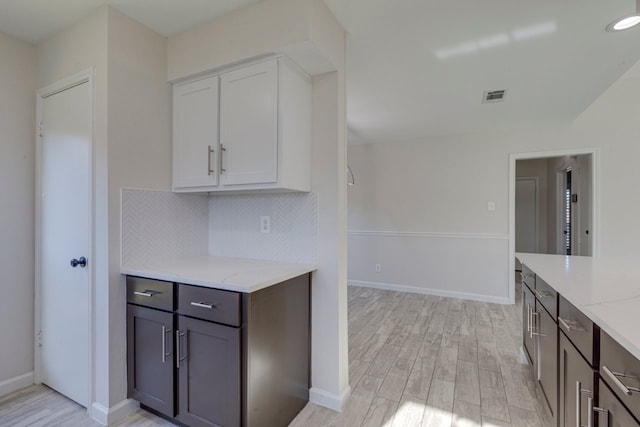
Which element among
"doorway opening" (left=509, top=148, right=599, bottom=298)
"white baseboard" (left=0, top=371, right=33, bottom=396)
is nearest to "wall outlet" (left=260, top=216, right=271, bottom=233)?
"white baseboard" (left=0, top=371, right=33, bottom=396)

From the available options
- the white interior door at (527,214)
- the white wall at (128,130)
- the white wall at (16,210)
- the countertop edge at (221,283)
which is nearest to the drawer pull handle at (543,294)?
the countertop edge at (221,283)

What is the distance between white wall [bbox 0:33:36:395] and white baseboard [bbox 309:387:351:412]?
1.98 m

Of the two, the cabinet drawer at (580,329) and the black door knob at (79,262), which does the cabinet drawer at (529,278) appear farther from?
the black door knob at (79,262)

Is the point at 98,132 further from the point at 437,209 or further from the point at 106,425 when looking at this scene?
the point at 437,209

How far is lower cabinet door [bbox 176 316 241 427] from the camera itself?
4.51 ft

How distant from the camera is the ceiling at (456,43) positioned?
5.56 feet

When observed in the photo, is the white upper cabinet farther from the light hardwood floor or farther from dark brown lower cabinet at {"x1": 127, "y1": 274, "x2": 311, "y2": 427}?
the light hardwood floor

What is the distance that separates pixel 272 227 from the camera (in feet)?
6.59

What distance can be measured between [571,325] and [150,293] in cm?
201

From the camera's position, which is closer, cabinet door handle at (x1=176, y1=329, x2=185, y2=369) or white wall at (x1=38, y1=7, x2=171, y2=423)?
cabinet door handle at (x1=176, y1=329, x2=185, y2=369)

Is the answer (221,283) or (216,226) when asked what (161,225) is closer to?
(216,226)

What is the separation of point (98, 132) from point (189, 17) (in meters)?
0.89

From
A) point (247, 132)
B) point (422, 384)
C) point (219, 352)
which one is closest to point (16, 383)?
point (219, 352)

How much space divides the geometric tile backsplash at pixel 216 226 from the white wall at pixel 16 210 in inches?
36.1
